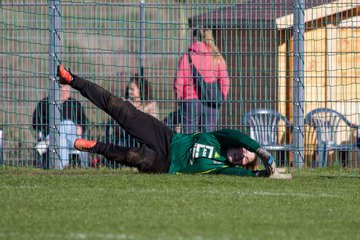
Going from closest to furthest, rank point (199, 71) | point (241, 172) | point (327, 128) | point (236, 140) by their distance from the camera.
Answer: point (236, 140)
point (241, 172)
point (199, 71)
point (327, 128)

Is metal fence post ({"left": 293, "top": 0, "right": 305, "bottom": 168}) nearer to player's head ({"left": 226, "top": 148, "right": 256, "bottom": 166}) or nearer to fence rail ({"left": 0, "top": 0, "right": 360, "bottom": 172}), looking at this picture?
fence rail ({"left": 0, "top": 0, "right": 360, "bottom": 172})

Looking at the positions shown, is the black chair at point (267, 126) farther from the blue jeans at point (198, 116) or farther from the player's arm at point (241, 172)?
the player's arm at point (241, 172)

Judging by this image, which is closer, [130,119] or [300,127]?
[130,119]

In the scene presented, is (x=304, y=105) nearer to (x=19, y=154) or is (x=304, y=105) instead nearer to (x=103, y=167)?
(x=103, y=167)

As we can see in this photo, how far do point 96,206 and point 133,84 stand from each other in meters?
5.82

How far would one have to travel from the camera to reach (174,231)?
6844 mm

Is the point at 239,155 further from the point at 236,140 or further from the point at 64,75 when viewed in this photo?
the point at 64,75

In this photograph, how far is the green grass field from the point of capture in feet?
22.6

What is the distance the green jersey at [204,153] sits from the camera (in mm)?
11117

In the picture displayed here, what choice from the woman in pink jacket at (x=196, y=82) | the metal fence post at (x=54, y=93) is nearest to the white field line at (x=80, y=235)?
the metal fence post at (x=54, y=93)

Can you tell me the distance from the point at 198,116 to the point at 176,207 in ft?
19.1

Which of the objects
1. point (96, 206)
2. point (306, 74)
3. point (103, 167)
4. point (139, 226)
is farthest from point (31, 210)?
point (306, 74)

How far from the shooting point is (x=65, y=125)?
45.2 feet

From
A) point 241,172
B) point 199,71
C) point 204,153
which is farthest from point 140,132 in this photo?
point 199,71
